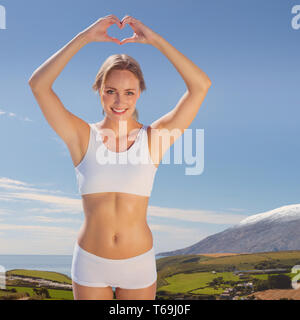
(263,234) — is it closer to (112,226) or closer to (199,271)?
(199,271)

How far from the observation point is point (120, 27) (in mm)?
1830

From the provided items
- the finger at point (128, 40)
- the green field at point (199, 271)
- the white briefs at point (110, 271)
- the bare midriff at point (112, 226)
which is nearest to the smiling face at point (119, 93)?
the finger at point (128, 40)

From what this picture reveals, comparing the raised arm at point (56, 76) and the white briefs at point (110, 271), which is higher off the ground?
the raised arm at point (56, 76)

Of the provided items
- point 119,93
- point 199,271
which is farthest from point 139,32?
point 199,271

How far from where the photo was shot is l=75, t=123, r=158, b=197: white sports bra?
6.05ft

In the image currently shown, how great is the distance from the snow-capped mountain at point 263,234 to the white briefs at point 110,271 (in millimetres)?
3443

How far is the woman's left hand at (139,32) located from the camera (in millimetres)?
1845

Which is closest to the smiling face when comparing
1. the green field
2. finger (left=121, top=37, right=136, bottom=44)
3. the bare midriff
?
finger (left=121, top=37, right=136, bottom=44)

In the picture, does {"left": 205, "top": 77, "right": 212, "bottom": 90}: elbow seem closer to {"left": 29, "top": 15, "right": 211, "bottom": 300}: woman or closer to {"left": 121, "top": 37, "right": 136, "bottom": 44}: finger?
{"left": 29, "top": 15, "right": 211, "bottom": 300}: woman

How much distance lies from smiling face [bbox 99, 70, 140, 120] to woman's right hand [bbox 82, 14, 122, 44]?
0.56ft

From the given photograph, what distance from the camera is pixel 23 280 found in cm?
442

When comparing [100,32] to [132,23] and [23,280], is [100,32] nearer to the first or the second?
[132,23]

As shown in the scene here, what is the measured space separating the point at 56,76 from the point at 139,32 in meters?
0.46

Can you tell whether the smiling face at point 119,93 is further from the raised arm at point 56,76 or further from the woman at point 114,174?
the raised arm at point 56,76
